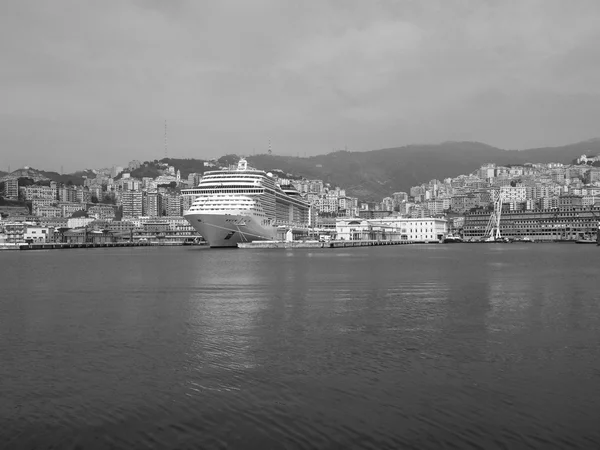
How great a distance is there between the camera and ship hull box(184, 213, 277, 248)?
56750 mm

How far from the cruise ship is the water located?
38730mm

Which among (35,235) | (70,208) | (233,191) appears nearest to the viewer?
(233,191)

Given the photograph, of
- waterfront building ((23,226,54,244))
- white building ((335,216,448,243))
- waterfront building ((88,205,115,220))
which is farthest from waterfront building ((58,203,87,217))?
white building ((335,216,448,243))

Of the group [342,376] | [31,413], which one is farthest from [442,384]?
[31,413]

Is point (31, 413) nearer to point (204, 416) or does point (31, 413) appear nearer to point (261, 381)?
point (204, 416)

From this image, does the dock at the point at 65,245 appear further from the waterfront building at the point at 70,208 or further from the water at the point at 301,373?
the water at the point at 301,373

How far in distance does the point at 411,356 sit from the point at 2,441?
6489 mm

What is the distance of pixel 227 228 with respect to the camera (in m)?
58.5

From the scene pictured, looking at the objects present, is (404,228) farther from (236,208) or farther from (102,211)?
(102,211)

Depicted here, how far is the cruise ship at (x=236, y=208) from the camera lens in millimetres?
57000

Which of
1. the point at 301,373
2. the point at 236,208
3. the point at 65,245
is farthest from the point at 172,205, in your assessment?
the point at 301,373

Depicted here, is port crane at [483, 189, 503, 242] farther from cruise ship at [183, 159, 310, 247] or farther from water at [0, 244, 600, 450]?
water at [0, 244, 600, 450]

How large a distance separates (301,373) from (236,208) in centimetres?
4884

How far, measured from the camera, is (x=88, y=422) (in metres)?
7.25
